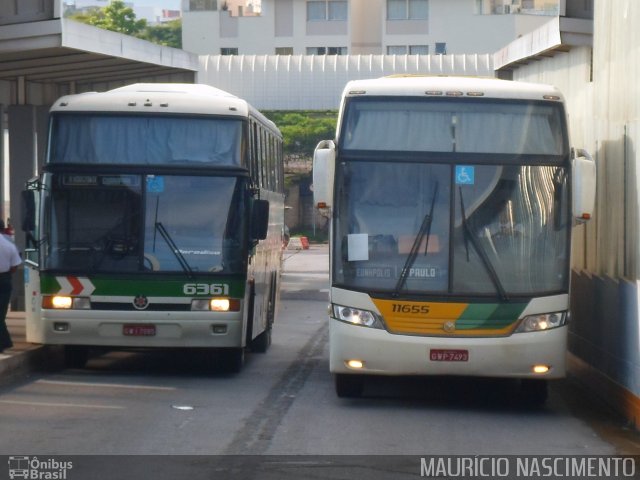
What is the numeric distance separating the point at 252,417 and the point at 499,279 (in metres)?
2.89

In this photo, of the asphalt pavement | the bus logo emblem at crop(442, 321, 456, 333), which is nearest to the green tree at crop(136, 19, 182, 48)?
the asphalt pavement

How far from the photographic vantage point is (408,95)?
486 inches

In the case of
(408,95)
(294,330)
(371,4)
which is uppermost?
(371,4)

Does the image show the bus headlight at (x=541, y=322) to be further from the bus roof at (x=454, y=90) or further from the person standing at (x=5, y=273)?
the person standing at (x=5, y=273)

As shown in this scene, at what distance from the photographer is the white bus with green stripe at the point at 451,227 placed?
11859mm

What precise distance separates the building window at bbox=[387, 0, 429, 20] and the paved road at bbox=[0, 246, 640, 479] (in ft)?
176

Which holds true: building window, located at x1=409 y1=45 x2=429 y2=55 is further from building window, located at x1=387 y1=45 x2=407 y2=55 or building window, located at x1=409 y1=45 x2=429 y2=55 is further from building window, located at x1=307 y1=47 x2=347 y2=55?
building window, located at x1=307 y1=47 x2=347 y2=55

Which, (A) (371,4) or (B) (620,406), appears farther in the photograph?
(A) (371,4)

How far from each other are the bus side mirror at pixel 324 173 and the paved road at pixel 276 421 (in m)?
2.19

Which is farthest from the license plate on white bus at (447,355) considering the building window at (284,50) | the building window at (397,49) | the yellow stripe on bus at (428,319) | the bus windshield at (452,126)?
the building window at (284,50)

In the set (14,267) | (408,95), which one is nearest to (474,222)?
(408,95)

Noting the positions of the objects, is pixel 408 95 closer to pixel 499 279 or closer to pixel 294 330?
pixel 499 279

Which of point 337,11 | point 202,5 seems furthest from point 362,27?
point 202,5

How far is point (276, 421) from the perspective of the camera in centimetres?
1131
